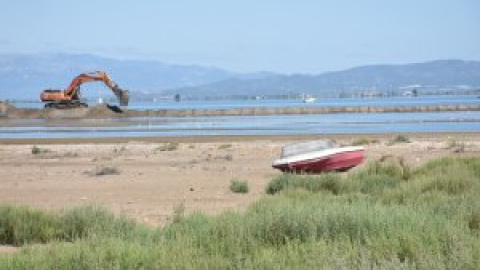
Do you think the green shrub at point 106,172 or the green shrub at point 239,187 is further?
the green shrub at point 106,172

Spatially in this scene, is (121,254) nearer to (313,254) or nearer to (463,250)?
(313,254)

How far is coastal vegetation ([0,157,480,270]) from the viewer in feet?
22.5

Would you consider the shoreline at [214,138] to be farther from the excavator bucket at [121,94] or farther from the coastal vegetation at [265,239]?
the coastal vegetation at [265,239]

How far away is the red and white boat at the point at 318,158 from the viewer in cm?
2048

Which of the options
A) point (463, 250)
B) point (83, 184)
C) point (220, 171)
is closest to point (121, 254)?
point (463, 250)

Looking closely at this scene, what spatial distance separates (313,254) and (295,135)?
113 feet

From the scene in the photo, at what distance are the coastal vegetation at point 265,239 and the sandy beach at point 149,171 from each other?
7.73 ft

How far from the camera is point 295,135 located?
136 feet

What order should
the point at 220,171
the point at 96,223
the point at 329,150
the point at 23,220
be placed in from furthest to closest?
the point at 220,171, the point at 329,150, the point at 23,220, the point at 96,223

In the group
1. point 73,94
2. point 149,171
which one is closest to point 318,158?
point 149,171

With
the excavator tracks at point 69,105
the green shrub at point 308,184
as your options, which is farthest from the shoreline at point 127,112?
the green shrub at point 308,184

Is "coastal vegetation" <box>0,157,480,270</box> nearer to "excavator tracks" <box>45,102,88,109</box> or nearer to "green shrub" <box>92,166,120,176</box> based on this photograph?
"green shrub" <box>92,166,120,176</box>

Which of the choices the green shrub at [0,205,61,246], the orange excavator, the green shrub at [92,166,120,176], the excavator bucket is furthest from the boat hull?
the orange excavator

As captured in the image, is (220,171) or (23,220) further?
(220,171)
